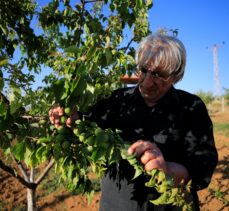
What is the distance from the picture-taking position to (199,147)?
214 cm

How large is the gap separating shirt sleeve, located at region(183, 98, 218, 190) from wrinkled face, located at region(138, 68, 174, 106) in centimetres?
22

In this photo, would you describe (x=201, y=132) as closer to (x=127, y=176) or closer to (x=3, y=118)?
(x=127, y=176)

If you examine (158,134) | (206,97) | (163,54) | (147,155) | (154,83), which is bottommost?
(147,155)

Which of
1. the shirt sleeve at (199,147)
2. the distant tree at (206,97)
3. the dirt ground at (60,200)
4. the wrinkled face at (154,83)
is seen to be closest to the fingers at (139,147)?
the shirt sleeve at (199,147)

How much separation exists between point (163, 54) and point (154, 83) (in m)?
0.20

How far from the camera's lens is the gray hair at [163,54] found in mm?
2168

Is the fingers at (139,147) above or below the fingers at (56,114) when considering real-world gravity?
below

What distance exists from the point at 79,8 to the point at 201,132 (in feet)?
7.75

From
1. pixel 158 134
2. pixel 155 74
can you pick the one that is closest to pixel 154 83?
pixel 155 74

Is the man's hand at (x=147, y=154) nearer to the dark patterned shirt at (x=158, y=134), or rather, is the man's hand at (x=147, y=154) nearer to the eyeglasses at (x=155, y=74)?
the dark patterned shirt at (x=158, y=134)

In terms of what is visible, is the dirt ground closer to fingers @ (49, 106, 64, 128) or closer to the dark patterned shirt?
the dark patterned shirt

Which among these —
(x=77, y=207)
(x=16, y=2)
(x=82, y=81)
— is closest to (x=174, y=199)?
(x=82, y=81)

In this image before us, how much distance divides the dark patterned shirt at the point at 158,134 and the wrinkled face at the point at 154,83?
0.25 feet

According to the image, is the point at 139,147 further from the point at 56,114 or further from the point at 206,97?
the point at 206,97
